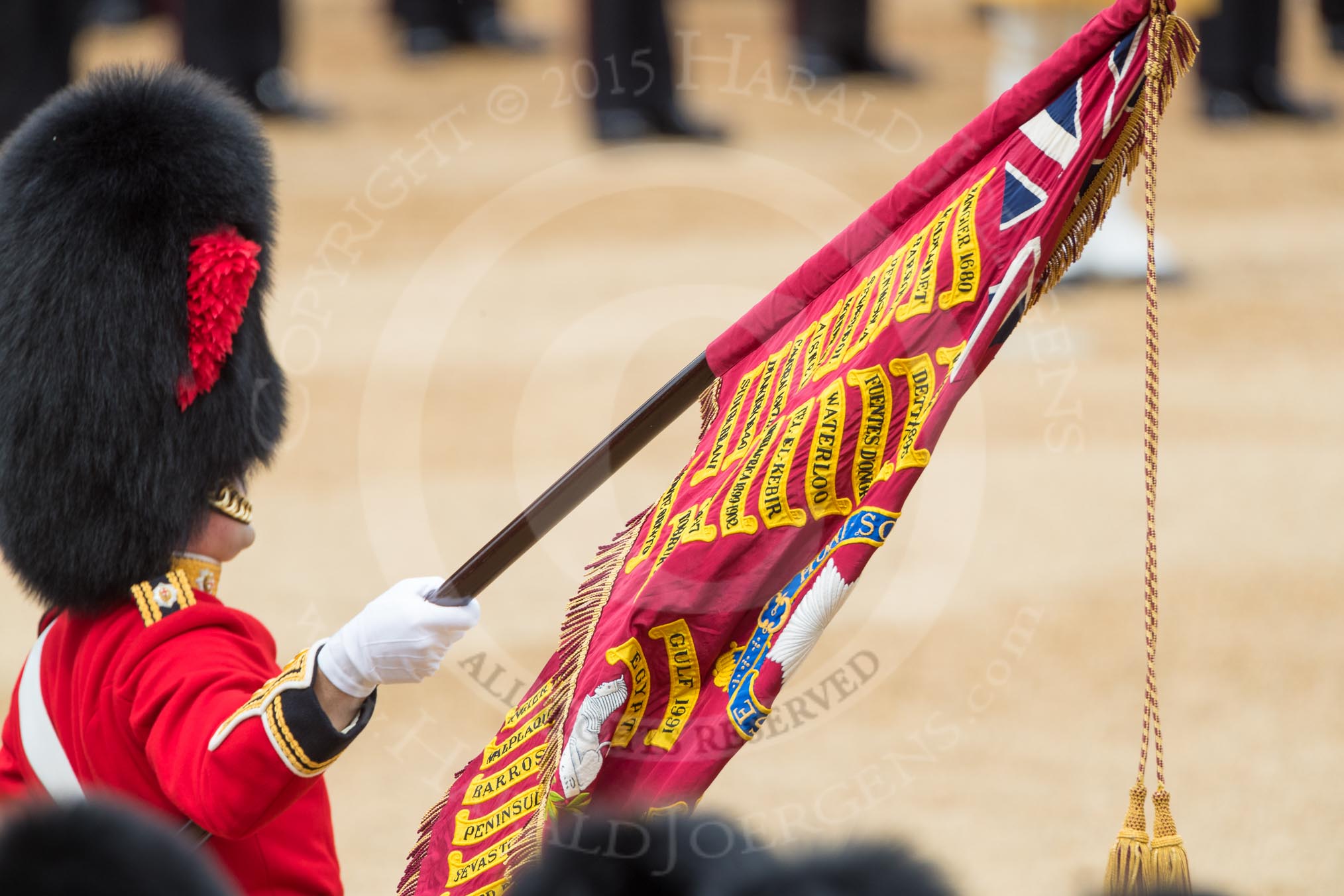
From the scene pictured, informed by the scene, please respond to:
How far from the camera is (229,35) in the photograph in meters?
7.49

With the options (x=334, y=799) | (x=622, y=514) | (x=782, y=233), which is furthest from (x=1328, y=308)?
(x=334, y=799)

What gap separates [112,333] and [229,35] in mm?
6123

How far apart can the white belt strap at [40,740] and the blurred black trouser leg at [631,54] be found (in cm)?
574

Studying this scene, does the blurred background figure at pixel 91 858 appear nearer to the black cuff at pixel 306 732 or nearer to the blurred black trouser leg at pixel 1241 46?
the black cuff at pixel 306 732

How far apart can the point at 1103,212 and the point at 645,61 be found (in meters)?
5.77

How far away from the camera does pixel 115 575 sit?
1.77 metres

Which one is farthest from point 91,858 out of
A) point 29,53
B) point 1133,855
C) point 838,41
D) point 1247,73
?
point 1247,73

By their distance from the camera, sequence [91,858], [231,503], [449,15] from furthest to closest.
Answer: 1. [449,15]
2. [231,503]
3. [91,858]

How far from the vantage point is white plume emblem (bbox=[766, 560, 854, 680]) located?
1688 mm

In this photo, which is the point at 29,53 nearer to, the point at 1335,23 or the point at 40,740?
the point at 40,740

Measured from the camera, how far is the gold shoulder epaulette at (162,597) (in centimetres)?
173

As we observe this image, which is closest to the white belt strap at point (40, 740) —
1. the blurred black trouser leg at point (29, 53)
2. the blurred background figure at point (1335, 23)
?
the blurred black trouser leg at point (29, 53)

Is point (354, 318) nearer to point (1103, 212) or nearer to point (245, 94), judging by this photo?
point (245, 94)

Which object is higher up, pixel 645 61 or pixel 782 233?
pixel 645 61
